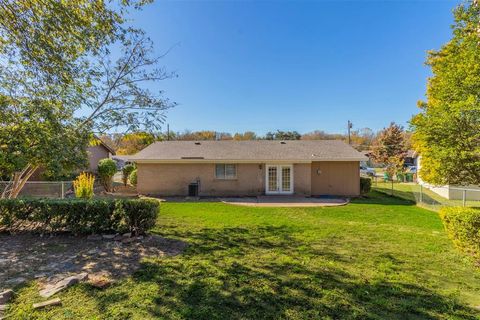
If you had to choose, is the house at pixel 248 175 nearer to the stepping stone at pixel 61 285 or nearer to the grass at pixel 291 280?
the grass at pixel 291 280

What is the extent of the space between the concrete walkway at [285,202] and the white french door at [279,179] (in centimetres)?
95


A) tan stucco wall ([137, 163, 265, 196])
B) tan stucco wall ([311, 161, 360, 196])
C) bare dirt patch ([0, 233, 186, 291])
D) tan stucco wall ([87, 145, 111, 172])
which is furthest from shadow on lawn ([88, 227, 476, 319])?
tan stucco wall ([87, 145, 111, 172])

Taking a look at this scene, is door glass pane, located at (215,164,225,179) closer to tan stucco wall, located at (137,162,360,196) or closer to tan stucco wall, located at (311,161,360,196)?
tan stucco wall, located at (137,162,360,196)

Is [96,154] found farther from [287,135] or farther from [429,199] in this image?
[287,135]

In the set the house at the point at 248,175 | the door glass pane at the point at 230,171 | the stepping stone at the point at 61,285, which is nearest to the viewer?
the stepping stone at the point at 61,285

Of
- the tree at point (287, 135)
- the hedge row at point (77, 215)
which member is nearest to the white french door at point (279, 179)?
the hedge row at point (77, 215)

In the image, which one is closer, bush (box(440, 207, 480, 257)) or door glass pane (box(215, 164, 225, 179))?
bush (box(440, 207, 480, 257))

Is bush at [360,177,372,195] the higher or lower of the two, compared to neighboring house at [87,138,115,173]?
lower

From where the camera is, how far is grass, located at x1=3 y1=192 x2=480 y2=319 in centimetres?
335

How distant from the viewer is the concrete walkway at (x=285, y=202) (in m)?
12.7

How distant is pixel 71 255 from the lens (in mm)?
5254

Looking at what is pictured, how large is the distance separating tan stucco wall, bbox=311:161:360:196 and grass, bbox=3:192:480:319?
7.76 metres

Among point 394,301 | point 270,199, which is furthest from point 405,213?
point 394,301

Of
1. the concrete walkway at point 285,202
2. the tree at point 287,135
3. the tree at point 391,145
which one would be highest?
the tree at point 287,135
